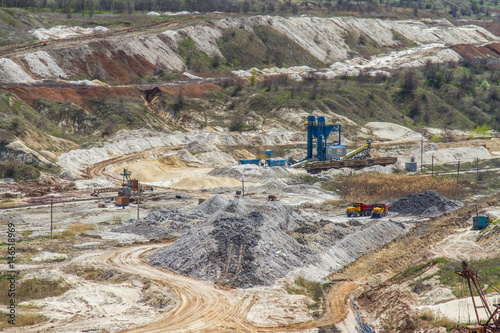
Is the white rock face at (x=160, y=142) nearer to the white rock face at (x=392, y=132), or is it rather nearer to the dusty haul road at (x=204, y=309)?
the white rock face at (x=392, y=132)

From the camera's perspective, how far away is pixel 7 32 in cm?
10488

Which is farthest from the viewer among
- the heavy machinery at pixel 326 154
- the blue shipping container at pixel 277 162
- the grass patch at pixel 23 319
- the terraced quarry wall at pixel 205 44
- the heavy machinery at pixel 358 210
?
the terraced quarry wall at pixel 205 44

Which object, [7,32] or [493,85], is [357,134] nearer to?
[493,85]

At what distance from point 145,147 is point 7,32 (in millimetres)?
45500

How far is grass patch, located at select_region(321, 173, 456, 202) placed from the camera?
59531mm

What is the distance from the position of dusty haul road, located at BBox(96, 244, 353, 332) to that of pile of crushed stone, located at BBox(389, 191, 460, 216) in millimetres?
23944

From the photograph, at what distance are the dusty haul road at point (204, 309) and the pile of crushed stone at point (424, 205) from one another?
2394 cm

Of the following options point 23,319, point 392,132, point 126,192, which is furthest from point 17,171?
point 392,132

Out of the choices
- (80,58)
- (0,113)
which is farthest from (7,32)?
(0,113)

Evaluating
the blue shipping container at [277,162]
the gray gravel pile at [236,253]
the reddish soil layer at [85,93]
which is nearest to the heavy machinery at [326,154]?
the blue shipping container at [277,162]

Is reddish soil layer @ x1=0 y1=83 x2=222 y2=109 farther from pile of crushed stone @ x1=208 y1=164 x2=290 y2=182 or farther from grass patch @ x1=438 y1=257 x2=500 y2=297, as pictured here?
grass patch @ x1=438 y1=257 x2=500 y2=297

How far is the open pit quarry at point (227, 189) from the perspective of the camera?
91.6ft

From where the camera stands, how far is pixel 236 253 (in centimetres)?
3300

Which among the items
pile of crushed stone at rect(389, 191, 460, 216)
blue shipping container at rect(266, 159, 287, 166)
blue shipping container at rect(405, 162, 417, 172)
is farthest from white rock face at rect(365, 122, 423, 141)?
pile of crushed stone at rect(389, 191, 460, 216)
